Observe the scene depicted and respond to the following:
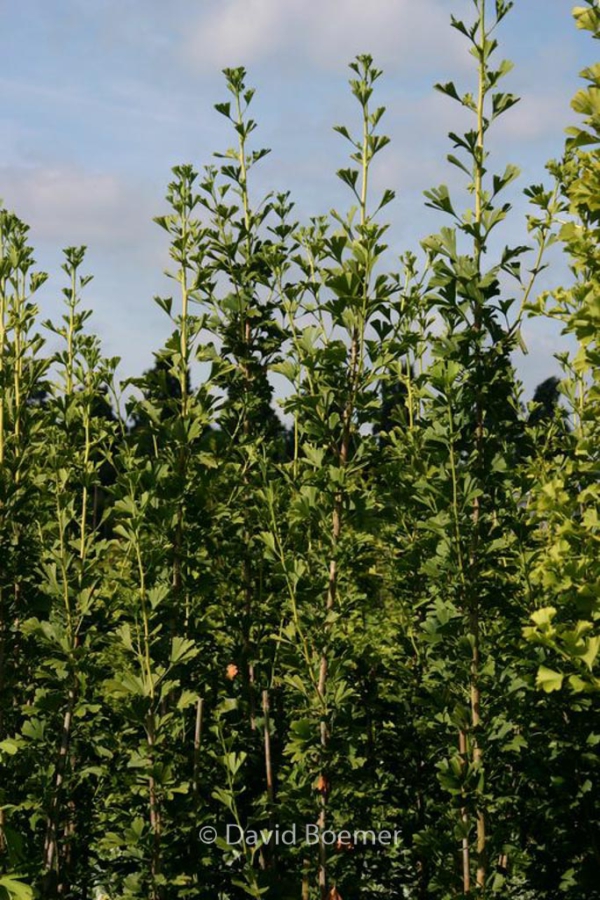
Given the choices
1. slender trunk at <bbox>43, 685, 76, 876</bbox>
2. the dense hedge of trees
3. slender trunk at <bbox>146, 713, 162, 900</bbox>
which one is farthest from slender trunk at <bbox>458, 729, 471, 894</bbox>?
slender trunk at <bbox>43, 685, 76, 876</bbox>

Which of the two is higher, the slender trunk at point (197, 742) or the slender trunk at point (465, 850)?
the slender trunk at point (197, 742)

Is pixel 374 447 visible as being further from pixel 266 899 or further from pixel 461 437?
pixel 266 899

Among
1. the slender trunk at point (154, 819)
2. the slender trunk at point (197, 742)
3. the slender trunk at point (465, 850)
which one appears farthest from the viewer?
the slender trunk at point (197, 742)

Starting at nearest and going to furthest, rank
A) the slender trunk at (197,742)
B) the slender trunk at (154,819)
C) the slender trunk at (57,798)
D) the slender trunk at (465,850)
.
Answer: the slender trunk at (465,850)
the slender trunk at (154,819)
the slender trunk at (197,742)
the slender trunk at (57,798)

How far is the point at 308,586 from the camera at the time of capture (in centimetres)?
589

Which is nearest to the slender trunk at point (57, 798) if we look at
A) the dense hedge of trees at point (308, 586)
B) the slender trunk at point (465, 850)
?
the dense hedge of trees at point (308, 586)

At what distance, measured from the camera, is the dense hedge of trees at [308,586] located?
18.2ft

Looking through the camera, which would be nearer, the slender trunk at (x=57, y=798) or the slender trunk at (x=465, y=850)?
the slender trunk at (x=465, y=850)

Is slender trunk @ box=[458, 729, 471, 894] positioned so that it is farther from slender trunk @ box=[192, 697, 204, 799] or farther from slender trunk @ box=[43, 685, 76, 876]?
slender trunk @ box=[43, 685, 76, 876]

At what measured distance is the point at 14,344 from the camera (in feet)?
23.8

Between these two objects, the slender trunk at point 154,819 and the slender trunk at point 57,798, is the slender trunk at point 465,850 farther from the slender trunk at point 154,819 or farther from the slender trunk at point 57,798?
the slender trunk at point 57,798

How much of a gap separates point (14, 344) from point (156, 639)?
250cm

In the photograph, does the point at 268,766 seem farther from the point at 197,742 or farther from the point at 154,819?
the point at 154,819

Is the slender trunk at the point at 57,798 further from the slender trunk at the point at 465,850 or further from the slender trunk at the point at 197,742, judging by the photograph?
the slender trunk at the point at 465,850
